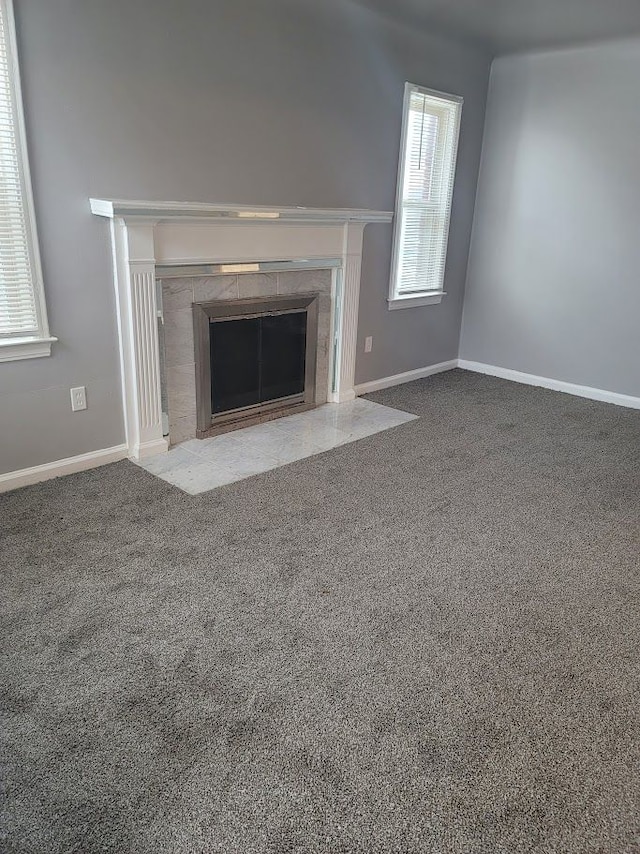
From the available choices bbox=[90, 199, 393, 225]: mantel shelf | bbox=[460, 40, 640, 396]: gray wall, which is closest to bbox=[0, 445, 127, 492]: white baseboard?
bbox=[90, 199, 393, 225]: mantel shelf

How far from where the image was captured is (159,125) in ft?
10.00

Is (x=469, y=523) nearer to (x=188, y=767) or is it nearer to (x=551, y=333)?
(x=188, y=767)

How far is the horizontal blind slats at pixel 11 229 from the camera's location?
2.55 meters

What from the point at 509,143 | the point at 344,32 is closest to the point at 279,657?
the point at 344,32

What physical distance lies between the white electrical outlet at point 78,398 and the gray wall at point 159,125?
0.10ft

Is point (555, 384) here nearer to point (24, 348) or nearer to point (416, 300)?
point (416, 300)

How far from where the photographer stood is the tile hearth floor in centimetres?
322

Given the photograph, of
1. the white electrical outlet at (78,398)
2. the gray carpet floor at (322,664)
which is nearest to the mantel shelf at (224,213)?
the white electrical outlet at (78,398)

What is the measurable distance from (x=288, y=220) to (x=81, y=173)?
123 centimetres

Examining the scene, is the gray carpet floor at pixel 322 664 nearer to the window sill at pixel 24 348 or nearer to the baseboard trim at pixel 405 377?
the window sill at pixel 24 348

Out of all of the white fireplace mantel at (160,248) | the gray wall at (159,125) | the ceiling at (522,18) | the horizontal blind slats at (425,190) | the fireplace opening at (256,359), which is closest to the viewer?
the gray wall at (159,125)

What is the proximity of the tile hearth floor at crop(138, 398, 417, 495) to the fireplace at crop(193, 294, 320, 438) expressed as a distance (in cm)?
11

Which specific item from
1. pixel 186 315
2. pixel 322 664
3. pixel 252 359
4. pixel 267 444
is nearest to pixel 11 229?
pixel 186 315

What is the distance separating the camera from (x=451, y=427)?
4.07m
